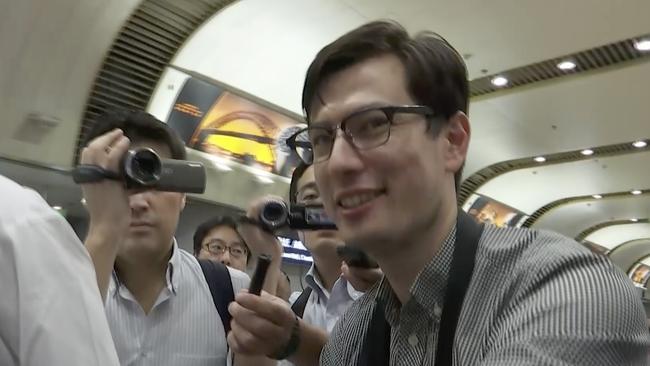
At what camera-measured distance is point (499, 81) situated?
826cm

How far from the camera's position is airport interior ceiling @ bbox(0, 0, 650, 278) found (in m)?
5.51

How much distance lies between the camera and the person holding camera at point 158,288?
5.55ft

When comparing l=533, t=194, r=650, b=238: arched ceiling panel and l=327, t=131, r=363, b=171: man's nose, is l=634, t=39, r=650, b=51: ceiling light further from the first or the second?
l=533, t=194, r=650, b=238: arched ceiling panel

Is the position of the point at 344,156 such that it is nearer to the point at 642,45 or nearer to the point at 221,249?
the point at 221,249

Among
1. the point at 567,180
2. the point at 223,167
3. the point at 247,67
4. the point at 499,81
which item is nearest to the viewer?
the point at 247,67

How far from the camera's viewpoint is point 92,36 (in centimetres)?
554

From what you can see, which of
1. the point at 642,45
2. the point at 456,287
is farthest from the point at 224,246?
→ the point at 642,45

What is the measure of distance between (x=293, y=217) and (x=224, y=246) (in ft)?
6.72

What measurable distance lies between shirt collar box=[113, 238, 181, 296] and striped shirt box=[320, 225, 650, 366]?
2.79 feet

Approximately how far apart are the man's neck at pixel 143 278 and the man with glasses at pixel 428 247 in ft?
1.58

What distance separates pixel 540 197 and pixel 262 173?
9167mm

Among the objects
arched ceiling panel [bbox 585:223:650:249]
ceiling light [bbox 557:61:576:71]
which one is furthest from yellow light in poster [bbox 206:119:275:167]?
arched ceiling panel [bbox 585:223:650:249]

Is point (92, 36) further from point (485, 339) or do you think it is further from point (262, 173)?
point (485, 339)

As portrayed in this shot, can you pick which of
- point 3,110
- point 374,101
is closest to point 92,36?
point 3,110
